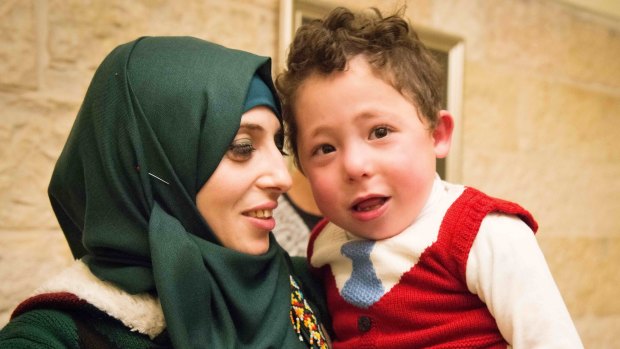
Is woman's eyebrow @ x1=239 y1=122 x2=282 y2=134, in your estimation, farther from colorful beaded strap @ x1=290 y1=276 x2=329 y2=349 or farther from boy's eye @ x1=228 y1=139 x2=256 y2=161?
colorful beaded strap @ x1=290 y1=276 x2=329 y2=349

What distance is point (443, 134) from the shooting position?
3.98 feet

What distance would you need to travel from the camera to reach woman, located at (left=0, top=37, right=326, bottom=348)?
872 mm

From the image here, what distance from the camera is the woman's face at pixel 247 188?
3.23 feet

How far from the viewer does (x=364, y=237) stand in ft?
3.73

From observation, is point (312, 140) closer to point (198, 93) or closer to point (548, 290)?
point (198, 93)

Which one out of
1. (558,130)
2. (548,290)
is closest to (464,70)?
(558,130)

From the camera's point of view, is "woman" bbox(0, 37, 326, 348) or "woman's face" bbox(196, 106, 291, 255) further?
"woman's face" bbox(196, 106, 291, 255)

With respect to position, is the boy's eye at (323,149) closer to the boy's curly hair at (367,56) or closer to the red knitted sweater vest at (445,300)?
the boy's curly hair at (367,56)

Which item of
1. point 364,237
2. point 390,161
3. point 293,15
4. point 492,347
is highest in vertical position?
point 293,15

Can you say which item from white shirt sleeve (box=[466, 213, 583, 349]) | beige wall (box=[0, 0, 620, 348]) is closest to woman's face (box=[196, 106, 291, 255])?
white shirt sleeve (box=[466, 213, 583, 349])

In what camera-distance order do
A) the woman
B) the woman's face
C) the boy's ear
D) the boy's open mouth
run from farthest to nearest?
the boy's ear, the boy's open mouth, the woman's face, the woman

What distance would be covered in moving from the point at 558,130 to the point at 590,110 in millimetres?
272

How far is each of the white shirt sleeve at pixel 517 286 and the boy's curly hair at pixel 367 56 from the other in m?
0.30

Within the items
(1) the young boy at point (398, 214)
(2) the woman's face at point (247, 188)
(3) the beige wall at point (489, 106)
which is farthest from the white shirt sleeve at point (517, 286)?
(3) the beige wall at point (489, 106)
